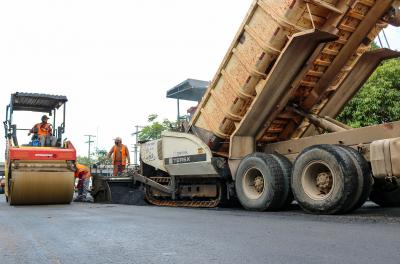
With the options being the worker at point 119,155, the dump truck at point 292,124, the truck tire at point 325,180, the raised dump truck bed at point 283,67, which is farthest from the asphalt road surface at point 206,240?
the worker at point 119,155

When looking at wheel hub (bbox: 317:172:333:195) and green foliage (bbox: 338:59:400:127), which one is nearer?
wheel hub (bbox: 317:172:333:195)

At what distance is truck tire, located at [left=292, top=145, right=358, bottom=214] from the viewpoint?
6.00 metres

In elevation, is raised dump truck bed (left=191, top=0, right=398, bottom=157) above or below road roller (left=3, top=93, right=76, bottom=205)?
above

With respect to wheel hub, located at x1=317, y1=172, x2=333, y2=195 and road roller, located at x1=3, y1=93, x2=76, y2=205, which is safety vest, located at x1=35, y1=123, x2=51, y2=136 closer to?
road roller, located at x1=3, y1=93, x2=76, y2=205

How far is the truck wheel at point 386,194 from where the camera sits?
298 inches

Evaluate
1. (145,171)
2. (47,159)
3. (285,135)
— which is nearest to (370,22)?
(285,135)

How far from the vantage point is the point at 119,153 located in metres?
11.8

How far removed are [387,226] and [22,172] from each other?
7158 mm

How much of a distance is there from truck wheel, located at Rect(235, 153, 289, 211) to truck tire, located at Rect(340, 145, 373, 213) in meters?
1.19

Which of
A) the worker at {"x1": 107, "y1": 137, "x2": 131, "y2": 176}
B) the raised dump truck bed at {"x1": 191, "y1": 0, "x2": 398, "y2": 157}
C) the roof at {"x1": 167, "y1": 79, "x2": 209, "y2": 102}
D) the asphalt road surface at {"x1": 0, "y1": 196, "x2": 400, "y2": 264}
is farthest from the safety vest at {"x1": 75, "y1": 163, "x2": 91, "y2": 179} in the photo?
the roof at {"x1": 167, "y1": 79, "x2": 209, "y2": 102}

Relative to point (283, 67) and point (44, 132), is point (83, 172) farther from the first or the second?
point (283, 67)

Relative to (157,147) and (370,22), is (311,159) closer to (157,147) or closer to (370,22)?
(370,22)

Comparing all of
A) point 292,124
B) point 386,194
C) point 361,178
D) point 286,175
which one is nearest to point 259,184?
point 286,175

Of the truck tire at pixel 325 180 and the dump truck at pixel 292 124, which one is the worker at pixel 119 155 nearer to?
the dump truck at pixel 292 124
